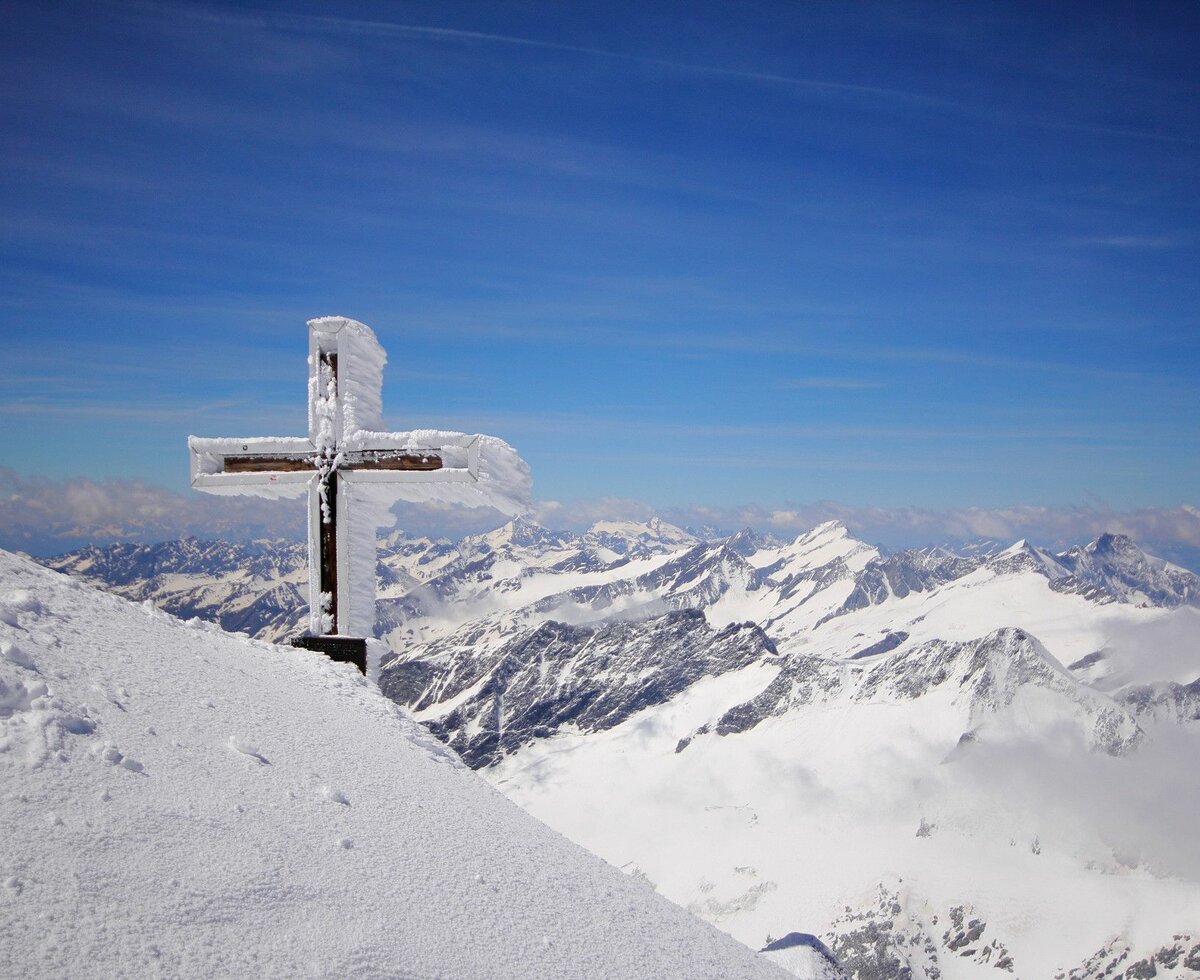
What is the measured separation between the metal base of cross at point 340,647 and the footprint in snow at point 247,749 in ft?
8.31

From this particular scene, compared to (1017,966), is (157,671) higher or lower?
higher

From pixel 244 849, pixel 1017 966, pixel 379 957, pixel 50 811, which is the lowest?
pixel 1017 966

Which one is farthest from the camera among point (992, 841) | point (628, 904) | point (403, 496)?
point (992, 841)

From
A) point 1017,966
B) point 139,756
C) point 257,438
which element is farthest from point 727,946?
point 1017,966

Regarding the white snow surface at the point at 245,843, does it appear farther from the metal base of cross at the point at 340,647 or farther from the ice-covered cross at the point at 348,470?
the ice-covered cross at the point at 348,470

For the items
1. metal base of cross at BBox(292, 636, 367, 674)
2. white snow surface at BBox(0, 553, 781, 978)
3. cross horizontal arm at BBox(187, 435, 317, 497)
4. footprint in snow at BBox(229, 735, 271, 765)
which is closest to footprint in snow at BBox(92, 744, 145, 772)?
white snow surface at BBox(0, 553, 781, 978)

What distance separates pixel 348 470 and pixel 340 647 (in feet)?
4.95

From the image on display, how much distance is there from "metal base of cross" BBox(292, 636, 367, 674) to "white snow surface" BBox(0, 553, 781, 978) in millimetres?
1335

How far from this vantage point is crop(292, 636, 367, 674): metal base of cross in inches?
294

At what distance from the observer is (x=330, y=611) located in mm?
7766

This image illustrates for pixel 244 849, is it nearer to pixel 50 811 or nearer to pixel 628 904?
pixel 50 811

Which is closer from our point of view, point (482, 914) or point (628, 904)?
point (482, 914)

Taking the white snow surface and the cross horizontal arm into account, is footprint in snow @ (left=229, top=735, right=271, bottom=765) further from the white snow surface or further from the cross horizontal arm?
the cross horizontal arm

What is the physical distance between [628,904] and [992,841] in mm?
221598
